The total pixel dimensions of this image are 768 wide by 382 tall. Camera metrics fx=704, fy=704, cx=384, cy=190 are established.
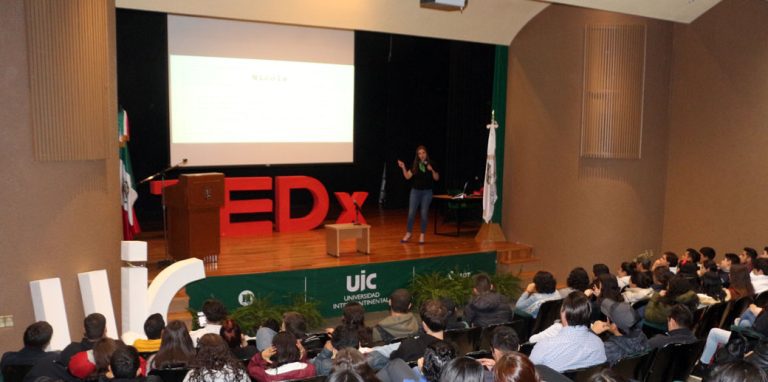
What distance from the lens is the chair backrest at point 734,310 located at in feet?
17.9

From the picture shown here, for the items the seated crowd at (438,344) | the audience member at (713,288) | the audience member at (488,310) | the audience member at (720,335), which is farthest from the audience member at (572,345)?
the audience member at (713,288)

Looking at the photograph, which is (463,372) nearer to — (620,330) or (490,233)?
(620,330)

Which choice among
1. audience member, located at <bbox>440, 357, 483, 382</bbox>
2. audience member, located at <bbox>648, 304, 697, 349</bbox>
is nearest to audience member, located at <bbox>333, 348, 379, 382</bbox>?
audience member, located at <bbox>440, 357, 483, 382</bbox>

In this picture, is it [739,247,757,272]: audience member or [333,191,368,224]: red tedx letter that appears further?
[333,191,368,224]: red tedx letter

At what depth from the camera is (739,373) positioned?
2707 millimetres

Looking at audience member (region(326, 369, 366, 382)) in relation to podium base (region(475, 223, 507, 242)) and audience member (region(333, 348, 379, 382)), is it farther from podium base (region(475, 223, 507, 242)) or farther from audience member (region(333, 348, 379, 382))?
podium base (region(475, 223, 507, 242))

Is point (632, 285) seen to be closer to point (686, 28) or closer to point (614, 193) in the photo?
point (614, 193)

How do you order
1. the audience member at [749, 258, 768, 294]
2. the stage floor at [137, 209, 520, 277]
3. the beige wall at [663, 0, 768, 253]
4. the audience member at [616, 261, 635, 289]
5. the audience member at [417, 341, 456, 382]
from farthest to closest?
the beige wall at [663, 0, 768, 253] < the stage floor at [137, 209, 520, 277] < the audience member at [616, 261, 635, 289] < the audience member at [749, 258, 768, 294] < the audience member at [417, 341, 456, 382]

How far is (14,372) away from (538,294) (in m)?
3.92

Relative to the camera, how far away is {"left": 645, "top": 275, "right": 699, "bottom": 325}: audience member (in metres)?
5.18

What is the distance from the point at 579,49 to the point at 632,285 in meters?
3.79

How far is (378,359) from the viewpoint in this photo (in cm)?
416

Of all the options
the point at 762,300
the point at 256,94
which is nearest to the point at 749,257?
the point at 762,300

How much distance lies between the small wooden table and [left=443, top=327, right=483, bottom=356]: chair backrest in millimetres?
3756
